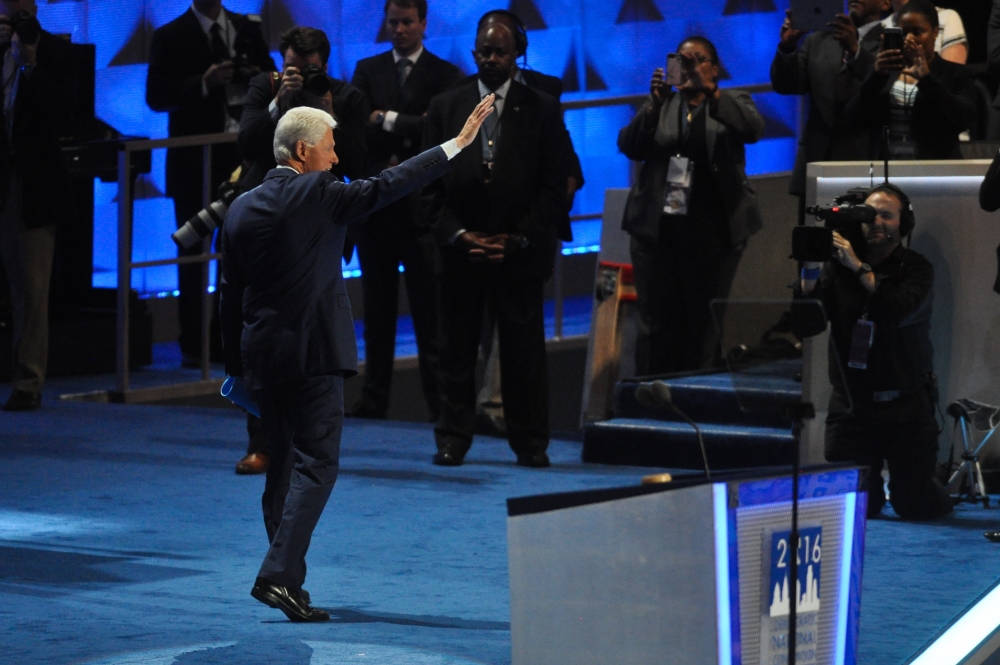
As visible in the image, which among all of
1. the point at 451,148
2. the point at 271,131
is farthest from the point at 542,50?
the point at 451,148

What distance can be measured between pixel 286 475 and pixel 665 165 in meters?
3.26

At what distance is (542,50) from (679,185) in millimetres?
5688

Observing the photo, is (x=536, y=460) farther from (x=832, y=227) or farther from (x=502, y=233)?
(x=832, y=227)

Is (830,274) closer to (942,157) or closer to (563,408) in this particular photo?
(942,157)

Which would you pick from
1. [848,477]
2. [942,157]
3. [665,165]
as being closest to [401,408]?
[665,165]

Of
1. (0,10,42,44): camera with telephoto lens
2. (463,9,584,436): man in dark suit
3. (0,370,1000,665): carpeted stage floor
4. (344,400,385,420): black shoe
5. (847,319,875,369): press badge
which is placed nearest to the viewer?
(0,370,1000,665): carpeted stage floor

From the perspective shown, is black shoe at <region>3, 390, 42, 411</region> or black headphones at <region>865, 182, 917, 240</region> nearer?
black headphones at <region>865, 182, 917, 240</region>

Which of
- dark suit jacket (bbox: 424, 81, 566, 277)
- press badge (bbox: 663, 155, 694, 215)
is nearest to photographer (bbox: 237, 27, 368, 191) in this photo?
dark suit jacket (bbox: 424, 81, 566, 277)

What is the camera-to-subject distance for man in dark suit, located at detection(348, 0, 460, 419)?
8.08 m

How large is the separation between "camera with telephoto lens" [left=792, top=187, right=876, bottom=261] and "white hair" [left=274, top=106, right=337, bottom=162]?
2.00m

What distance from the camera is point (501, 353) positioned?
7.21 m

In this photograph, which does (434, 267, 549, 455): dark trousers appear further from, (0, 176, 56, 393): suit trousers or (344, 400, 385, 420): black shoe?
(0, 176, 56, 393): suit trousers

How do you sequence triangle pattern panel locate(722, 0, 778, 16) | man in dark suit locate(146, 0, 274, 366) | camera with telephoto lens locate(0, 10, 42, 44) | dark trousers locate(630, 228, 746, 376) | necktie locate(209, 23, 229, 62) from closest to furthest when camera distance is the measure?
1. dark trousers locate(630, 228, 746, 376)
2. camera with telephoto lens locate(0, 10, 42, 44)
3. man in dark suit locate(146, 0, 274, 366)
4. necktie locate(209, 23, 229, 62)
5. triangle pattern panel locate(722, 0, 778, 16)

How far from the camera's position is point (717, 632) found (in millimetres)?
3061
